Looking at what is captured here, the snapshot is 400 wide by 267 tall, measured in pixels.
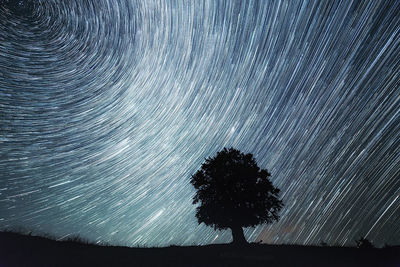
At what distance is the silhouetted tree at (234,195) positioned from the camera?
20797 mm

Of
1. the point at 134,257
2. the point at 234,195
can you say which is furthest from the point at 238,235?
the point at 134,257

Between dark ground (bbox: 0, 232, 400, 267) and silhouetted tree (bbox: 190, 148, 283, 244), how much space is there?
4.94 metres

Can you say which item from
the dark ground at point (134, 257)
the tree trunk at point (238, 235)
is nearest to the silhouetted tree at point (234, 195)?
the tree trunk at point (238, 235)

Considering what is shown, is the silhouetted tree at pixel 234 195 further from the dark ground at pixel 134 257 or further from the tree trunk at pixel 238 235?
the dark ground at pixel 134 257

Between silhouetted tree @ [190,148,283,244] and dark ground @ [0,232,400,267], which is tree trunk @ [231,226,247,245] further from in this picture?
dark ground @ [0,232,400,267]

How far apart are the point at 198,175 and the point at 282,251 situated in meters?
9.35

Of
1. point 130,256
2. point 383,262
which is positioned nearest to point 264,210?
point 383,262

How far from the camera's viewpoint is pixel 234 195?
69.4ft

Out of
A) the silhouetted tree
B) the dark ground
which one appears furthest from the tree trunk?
the dark ground

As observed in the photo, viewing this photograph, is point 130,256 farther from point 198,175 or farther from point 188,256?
point 198,175

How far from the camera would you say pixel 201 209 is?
21797 millimetres

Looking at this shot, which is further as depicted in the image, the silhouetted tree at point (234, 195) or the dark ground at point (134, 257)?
the silhouetted tree at point (234, 195)

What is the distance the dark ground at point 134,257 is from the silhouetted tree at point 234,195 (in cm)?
494

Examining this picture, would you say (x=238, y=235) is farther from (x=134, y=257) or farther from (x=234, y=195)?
(x=134, y=257)
